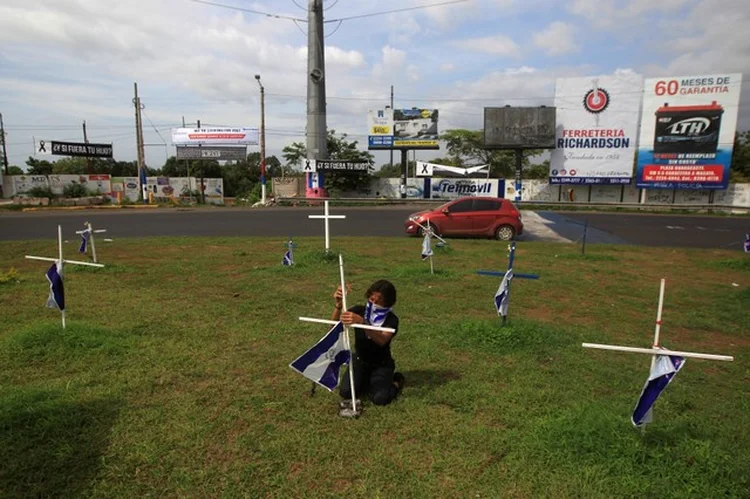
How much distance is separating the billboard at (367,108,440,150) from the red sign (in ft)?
48.4

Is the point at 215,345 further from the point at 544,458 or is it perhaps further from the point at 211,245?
the point at 211,245

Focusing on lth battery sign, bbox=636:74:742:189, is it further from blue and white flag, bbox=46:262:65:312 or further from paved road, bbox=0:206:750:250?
blue and white flag, bbox=46:262:65:312

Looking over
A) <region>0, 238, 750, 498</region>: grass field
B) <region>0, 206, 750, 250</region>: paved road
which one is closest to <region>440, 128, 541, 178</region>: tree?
<region>0, 206, 750, 250</region>: paved road

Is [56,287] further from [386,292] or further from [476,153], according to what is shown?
[476,153]

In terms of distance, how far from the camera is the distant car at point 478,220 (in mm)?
15008

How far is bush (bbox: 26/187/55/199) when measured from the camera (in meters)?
31.7

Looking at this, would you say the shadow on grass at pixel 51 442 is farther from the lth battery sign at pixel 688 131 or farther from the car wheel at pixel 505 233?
the lth battery sign at pixel 688 131

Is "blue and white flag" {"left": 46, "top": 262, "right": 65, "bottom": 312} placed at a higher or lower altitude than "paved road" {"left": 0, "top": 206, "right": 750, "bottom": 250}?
higher

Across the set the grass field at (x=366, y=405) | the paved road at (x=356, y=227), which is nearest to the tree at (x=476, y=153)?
the paved road at (x=356, y=227)

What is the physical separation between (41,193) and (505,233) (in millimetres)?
32421

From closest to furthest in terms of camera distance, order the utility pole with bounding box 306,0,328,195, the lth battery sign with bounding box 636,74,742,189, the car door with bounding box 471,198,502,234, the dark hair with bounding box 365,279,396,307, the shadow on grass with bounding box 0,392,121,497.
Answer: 1. the shadow on grass with bounding box 0,392,121,497
2. the dark hair with bounding box 365,279,396,307
3. the car door with bounding box 471,198,502,234
4. the lth battery sign with bounding box 636,74,742,189
5. the utility pole with bounding box 306,0,328,195

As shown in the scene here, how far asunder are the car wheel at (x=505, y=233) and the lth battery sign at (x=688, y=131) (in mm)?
21547

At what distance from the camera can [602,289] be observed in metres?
8.37

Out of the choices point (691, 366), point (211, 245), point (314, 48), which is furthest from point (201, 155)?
point (691, 366)
